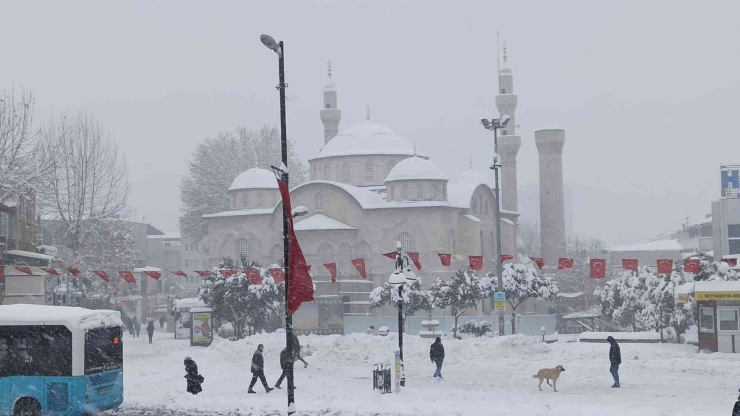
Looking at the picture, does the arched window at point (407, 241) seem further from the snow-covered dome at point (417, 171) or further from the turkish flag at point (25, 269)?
the turkish flag at point (25, 269)

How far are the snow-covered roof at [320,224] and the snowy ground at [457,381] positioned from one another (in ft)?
91.4

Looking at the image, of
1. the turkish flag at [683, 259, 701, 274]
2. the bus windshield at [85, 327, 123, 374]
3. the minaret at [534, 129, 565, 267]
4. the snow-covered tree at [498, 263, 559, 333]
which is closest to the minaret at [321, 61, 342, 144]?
the minaret at [534, 129, 565, 267]

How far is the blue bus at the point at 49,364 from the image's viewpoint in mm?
17297

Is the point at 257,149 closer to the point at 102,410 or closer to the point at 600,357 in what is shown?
the point at 600,357

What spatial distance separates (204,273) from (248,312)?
9.58 ft

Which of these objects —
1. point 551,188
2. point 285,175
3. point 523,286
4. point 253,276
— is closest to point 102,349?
point 285,175

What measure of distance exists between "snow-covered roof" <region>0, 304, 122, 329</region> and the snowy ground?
2375 mm

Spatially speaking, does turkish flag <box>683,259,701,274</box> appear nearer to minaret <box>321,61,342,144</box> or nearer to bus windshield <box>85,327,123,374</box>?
bus windshield <box>85,327,123,374</box>

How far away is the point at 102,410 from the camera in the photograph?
17953 mm

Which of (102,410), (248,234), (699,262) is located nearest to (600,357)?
(699,262)

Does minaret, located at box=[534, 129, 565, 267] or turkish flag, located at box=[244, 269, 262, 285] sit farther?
minaret, located at box=[534, 129, 565, 267]

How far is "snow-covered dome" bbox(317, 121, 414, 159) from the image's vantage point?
245 ft

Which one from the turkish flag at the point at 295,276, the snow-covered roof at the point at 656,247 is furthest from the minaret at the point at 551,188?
the turkish flag at the point at 295,276

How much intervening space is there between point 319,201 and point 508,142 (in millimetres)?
19901
